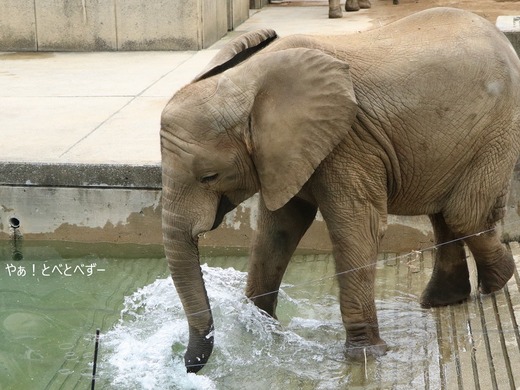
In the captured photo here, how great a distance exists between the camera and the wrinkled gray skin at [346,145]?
5184 mm

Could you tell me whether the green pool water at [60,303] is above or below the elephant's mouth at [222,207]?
below

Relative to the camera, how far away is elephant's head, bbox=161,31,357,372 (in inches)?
203

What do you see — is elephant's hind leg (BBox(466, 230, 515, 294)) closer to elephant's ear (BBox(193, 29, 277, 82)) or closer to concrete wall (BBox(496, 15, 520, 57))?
elephant's ear (BBox(193, 29, 277, 82))

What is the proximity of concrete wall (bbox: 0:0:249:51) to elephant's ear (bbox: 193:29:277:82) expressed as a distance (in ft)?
27.9

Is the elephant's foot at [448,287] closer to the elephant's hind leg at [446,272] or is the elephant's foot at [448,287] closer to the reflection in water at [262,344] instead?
the elephant's hind leg at [446,272]

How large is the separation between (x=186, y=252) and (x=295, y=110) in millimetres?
870

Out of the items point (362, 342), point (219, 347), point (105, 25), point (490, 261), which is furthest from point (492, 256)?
point (105, 25)

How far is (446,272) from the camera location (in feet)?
21.8

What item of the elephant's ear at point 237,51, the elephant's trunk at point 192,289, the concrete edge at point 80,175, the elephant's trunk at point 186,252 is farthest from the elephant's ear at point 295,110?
the concrete edge at point 80,175

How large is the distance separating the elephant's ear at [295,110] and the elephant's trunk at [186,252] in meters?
0.39

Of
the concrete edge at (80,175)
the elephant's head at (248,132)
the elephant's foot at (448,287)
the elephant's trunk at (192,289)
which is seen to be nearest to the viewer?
the elephant's head at (248,132)

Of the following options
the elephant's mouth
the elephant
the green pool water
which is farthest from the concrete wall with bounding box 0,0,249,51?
the elephant's mouth

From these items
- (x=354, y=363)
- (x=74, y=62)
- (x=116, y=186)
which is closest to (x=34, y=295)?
(x=116, y=186)

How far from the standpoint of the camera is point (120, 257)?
26.8ft
